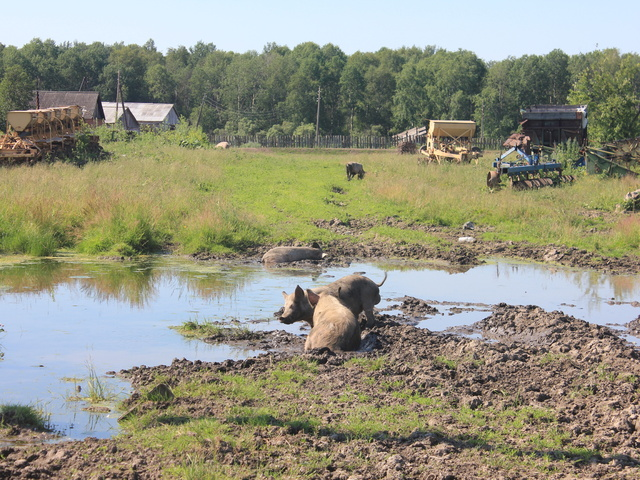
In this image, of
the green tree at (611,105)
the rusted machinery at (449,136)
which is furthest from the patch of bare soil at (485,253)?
the rusted machinery at (449,136)

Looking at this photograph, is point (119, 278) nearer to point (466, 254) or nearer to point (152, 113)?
point (466, 254)

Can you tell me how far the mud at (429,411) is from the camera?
5.52 meters

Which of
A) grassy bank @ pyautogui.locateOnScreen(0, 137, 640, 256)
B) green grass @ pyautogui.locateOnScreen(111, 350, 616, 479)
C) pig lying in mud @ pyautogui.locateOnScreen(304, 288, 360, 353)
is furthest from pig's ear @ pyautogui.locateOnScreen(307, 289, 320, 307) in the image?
grassy bank @ pyautogui.locateOnScreen(0, 137, 640, 256)

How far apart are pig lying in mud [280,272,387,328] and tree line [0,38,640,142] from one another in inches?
2649

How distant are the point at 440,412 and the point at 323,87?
306 ft

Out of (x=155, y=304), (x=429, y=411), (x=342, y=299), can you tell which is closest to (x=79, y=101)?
(x=155, y=304)

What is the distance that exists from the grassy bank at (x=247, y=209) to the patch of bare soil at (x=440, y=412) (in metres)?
8.20

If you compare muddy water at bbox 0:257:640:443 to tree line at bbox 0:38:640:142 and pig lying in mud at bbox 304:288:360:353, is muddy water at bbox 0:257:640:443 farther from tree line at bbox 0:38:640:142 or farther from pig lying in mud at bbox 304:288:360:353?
tree line at bbox 0:38:640:142

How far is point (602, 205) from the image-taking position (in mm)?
22812

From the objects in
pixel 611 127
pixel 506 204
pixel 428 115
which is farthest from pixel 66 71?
pixel 506 204

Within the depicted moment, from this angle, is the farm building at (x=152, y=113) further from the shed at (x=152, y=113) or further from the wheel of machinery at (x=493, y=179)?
the wheel of machinery at (x=493, y=179)

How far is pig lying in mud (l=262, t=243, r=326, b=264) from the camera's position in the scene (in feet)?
51.8

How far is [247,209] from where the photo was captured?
846 inches

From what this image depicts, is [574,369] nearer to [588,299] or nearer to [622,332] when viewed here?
[622,332]
